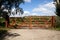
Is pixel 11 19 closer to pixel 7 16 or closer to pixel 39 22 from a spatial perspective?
pixel 7 16

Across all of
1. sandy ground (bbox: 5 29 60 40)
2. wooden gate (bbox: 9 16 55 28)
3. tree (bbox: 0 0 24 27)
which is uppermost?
tree (bbox: 0 0 24 27)

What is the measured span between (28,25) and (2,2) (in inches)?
196

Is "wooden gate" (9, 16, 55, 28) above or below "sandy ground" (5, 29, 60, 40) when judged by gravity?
above

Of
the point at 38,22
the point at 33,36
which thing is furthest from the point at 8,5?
the point at 33,36

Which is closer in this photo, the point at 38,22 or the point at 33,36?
the point at 33,36

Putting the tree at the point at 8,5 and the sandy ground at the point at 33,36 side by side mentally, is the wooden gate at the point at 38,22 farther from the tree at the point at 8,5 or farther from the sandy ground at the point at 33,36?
the sandy ground at the point at 33,36

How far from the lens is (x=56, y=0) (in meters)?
35.8

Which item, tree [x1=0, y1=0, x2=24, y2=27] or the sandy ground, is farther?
tree [x1=0, y1=0, x2=24, y2=27]

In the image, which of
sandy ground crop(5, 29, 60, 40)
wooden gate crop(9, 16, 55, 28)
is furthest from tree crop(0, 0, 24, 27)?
sandy ground crop(5, 29, 60, 40)

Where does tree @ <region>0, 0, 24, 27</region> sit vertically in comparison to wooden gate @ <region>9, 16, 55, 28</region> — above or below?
above

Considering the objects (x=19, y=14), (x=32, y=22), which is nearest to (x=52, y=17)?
(x=32, y=22)

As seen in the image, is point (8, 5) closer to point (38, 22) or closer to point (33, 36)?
point (38, 22)

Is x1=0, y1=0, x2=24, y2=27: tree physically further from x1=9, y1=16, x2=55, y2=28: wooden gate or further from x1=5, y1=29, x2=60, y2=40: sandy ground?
x1=5, y1=29, x2=60, y2=40: sandy ground

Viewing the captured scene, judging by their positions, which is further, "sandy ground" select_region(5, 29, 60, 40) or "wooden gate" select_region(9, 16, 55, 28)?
"wooden gate" select_region(9, 16, 55, 28)
